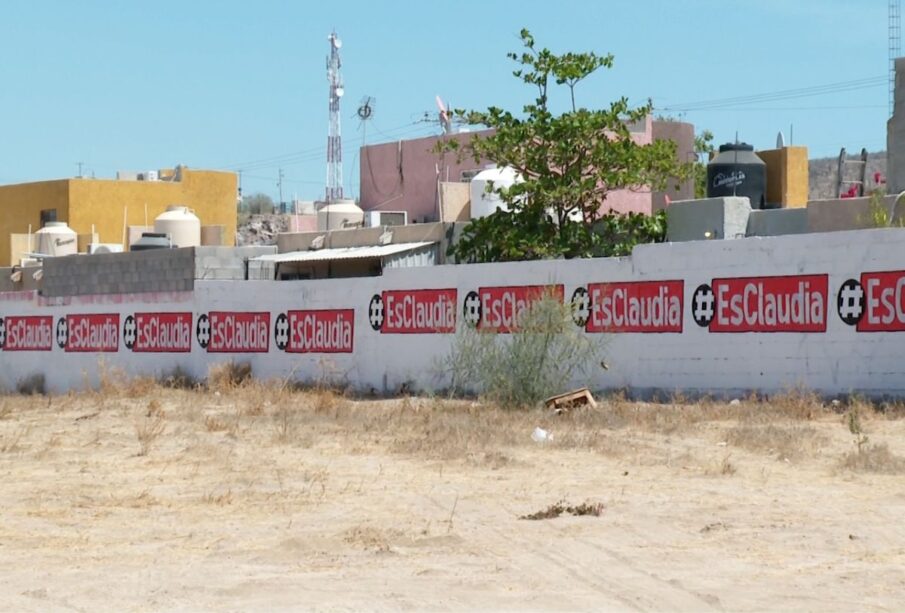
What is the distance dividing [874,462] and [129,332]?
80.4 feet

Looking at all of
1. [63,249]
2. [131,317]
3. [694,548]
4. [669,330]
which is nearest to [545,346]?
[669,330]

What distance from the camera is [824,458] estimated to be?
1559 centimetres

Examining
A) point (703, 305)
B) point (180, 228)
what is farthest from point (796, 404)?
point (180, 228)

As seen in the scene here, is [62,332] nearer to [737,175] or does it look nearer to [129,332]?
[129,332]

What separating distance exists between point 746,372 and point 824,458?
664 centimetres

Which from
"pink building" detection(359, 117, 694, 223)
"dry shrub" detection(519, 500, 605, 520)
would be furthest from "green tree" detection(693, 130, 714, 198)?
"dry shrub" detection(519, 500, 605, 520)

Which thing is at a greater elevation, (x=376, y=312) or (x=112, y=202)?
(x=112, y=202)

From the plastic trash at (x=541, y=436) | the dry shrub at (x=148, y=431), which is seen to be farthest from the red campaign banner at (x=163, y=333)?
the plastic trash at (x=541, y=436)

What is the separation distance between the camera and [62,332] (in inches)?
1513

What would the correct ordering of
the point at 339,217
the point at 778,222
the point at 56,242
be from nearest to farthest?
1. the point at 778,222
2. the point at 339,217
3. the point at 56,242

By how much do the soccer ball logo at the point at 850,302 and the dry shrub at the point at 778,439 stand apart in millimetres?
3116

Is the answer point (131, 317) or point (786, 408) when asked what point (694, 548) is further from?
point (131, 317)

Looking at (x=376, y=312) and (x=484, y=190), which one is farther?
(x=484, y=190)

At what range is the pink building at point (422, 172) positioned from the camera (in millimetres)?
45906
